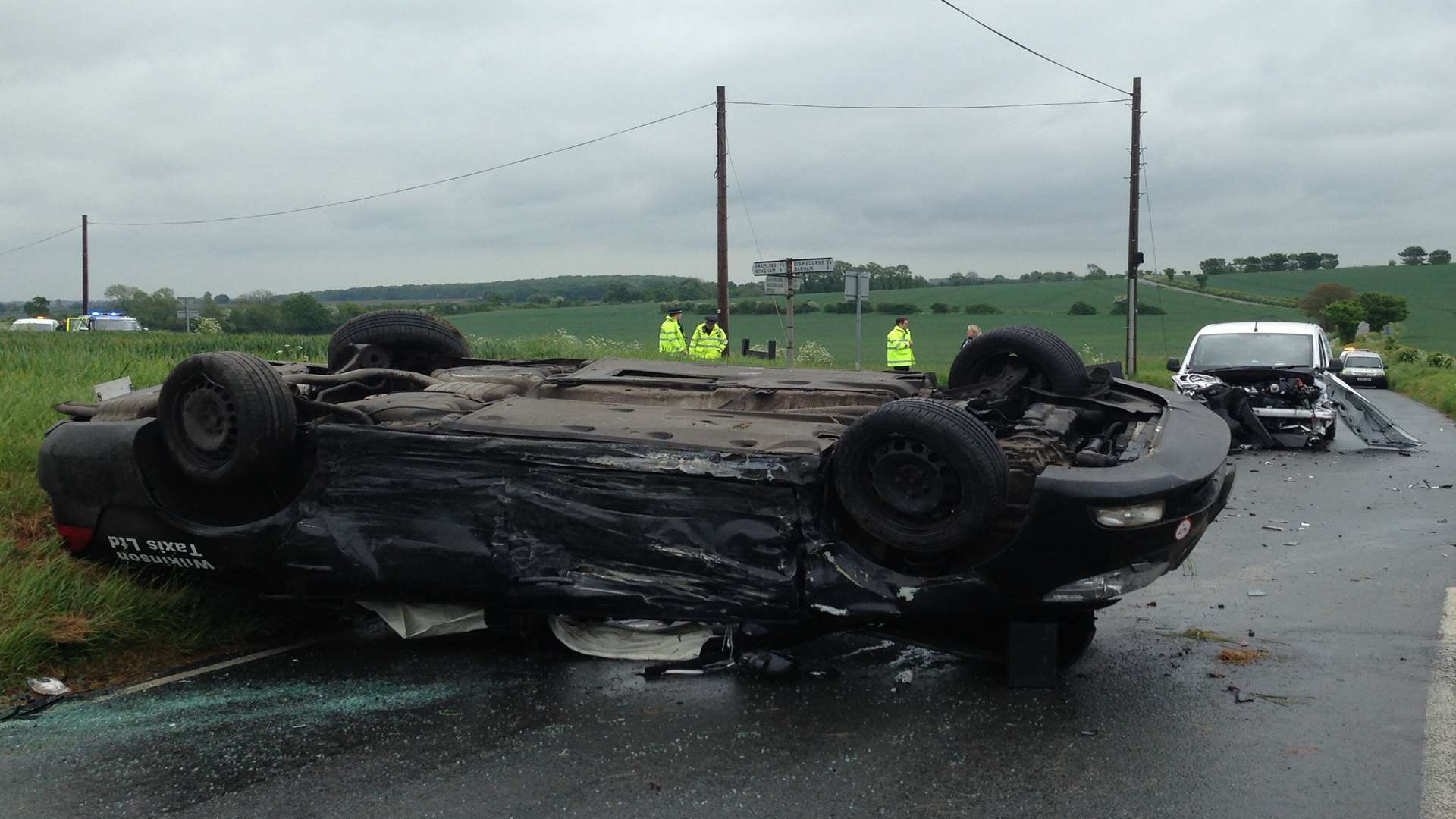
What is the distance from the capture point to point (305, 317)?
30812 millimetres

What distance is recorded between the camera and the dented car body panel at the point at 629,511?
4367 mm

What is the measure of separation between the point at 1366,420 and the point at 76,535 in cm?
1343

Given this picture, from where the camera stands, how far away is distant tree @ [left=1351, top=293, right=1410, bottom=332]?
55688 millimetres

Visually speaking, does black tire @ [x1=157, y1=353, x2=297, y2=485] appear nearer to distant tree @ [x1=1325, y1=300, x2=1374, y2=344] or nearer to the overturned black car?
the overturned black car

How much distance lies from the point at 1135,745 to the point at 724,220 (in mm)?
20223

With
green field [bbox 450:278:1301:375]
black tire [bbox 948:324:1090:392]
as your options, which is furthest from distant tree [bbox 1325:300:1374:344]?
black tire [bbox 948:324:1090:392]

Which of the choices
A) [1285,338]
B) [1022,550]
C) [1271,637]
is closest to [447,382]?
[1022,550]

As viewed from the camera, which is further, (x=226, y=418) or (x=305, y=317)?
(x=305, y=317)

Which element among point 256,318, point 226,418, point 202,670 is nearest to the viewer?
point 226,418

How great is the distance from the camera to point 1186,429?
503 cm

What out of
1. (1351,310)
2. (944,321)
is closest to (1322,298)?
(1351,310)

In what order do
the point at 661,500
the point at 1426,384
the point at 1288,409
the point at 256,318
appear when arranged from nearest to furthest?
the point at 661,500, the point at 1288,409, the point at 1426,384, the point at 256,318

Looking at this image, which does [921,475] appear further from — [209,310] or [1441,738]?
[209,310]

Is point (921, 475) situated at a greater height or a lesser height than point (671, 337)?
lesser
